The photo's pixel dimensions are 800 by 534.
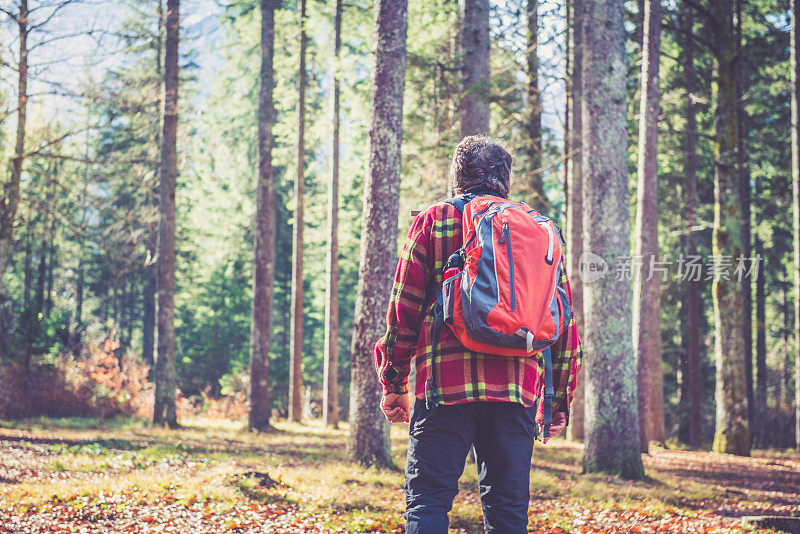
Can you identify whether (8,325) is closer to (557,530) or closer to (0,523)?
(0,523)

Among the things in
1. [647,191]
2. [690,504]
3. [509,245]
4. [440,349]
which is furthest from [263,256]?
[509,245]

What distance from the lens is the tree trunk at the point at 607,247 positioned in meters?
8.69

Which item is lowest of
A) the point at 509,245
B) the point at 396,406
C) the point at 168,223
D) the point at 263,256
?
the point at 396,406

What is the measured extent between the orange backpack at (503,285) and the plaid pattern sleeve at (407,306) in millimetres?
116

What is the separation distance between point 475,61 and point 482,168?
8357 millimetres

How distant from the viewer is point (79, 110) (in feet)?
43.9

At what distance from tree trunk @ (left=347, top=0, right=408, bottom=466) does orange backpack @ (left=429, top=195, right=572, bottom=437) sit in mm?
→ 5707

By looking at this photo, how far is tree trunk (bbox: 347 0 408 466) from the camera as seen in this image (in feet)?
28.3

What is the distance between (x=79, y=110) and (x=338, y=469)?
9352 mm

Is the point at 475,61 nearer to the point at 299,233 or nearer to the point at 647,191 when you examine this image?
the point at 647,191

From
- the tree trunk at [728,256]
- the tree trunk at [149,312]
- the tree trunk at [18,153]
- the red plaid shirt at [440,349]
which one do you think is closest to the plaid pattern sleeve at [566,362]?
the red plaid shirt at [440,349]

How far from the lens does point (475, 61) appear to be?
1103cm

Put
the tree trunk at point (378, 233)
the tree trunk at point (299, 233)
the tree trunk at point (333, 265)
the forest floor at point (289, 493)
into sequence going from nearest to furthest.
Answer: the forest floor at point (289, 493), the tree trunk at point (378, 233), the tree trunk at point (333, 265), the tree trunk at point (299, 233)

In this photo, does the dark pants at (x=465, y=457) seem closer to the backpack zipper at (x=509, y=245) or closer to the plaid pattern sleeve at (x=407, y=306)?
the plaid pattern sleeve at (x=407, y=306)
